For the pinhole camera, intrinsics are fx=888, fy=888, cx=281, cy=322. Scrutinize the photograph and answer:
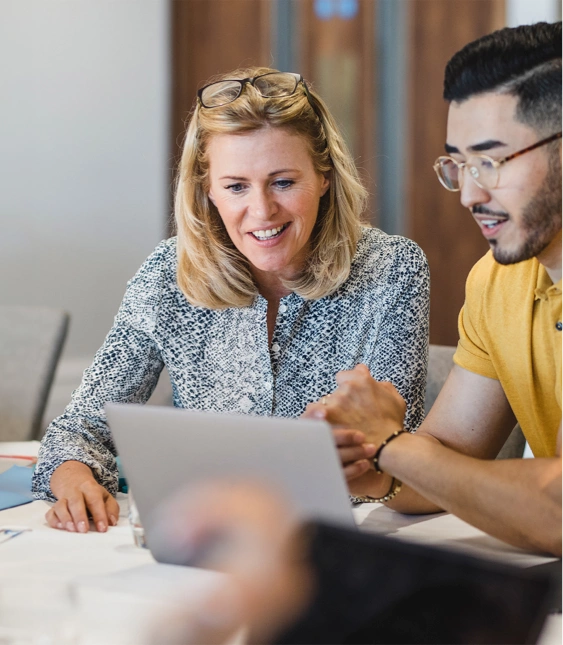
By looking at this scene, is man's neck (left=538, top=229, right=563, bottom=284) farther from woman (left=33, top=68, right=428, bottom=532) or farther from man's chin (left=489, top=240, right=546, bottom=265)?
woman (left=33, top=68, right=428, bottom=532)

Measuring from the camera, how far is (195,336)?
1778mm

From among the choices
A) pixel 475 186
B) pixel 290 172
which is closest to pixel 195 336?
pixel 290 172

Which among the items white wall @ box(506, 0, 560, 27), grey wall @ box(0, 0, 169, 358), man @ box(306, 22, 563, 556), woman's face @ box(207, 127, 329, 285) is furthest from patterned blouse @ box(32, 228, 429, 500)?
white wall @ box(506, 0, 560, 27)

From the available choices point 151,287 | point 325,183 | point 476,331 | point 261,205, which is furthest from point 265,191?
point 476,331

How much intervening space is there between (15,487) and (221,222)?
0.70m

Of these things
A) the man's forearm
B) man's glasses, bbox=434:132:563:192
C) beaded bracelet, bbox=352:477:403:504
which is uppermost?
man's glasses, bbox=434:132:563:192

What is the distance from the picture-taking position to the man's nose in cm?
127

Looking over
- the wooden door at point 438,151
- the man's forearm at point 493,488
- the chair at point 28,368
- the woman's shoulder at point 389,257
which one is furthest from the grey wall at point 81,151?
the man's forearm at point 493,488

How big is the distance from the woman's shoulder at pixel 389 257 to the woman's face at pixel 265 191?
13cm

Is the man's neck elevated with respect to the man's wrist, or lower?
elevated

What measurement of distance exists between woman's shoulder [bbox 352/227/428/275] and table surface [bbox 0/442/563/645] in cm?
55

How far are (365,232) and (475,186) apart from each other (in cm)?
63

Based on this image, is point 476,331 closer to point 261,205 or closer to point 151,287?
point 261,205

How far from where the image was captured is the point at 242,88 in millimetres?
1712
